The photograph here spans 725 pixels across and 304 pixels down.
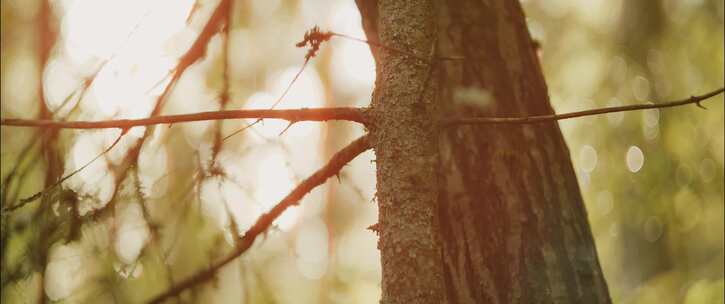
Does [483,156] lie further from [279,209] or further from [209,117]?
[209,117]

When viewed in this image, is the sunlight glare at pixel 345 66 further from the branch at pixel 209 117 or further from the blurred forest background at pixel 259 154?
the branch at pixel 209 117

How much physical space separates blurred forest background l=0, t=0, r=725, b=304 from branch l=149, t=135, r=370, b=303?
5cm

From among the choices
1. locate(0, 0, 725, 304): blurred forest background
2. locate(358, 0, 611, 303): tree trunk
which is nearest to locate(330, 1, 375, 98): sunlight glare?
locate(0, 0, 725, 304): blurred forest background

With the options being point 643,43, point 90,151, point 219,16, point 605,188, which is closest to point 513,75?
point 219,16

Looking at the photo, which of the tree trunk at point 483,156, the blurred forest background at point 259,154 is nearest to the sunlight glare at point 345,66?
the blurred forest background at point 259,154

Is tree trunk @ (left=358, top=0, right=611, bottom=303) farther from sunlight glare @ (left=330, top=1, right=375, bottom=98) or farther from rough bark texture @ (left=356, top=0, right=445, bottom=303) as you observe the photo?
sunlight glare @ (left=330, top=1, right=375, bottom=98)

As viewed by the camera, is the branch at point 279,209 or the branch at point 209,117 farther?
the branch at point 279,209

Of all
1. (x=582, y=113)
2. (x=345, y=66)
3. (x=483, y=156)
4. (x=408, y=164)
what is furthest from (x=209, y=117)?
(x=345, y=66)

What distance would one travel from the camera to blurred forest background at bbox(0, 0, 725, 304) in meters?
1.98

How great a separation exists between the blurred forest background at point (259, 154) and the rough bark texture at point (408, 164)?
7.9 inches

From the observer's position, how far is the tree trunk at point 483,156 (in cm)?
119

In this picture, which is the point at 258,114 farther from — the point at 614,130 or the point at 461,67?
the point at 614,130

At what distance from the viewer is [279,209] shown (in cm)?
176

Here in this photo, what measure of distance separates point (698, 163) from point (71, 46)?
4400 mm
